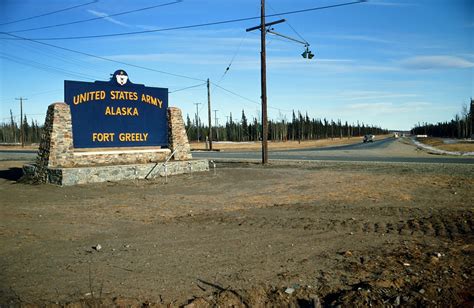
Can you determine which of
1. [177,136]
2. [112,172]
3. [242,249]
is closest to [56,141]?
[112,172]

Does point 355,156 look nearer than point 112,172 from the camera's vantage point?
No

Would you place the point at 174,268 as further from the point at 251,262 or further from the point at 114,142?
the point at 114,142

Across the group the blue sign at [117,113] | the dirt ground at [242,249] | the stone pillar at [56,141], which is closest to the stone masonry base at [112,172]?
the stone pillar at [56,141]

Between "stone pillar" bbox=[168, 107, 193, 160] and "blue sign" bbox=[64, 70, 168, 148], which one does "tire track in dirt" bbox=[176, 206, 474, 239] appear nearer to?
"blue sign" bbox=[64, 70, 168, 148]

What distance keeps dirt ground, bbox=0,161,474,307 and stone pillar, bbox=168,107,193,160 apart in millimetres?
7387

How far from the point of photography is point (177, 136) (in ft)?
64.7

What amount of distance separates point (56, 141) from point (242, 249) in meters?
12.0

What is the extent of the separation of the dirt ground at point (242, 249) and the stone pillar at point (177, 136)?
7387 mm

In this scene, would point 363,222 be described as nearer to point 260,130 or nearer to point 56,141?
point 56,141

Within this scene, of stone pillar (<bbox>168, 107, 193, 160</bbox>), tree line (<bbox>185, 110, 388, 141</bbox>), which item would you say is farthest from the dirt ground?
tree line (<bbox>185, 110, 388, 141</bbox>)

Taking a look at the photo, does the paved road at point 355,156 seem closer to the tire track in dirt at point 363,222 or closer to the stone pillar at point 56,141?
the stone pillar at point 56,141

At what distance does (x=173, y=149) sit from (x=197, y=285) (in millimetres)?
15059

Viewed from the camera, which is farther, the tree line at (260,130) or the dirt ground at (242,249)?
the tree line at (260,130)

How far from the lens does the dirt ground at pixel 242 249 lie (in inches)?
180
